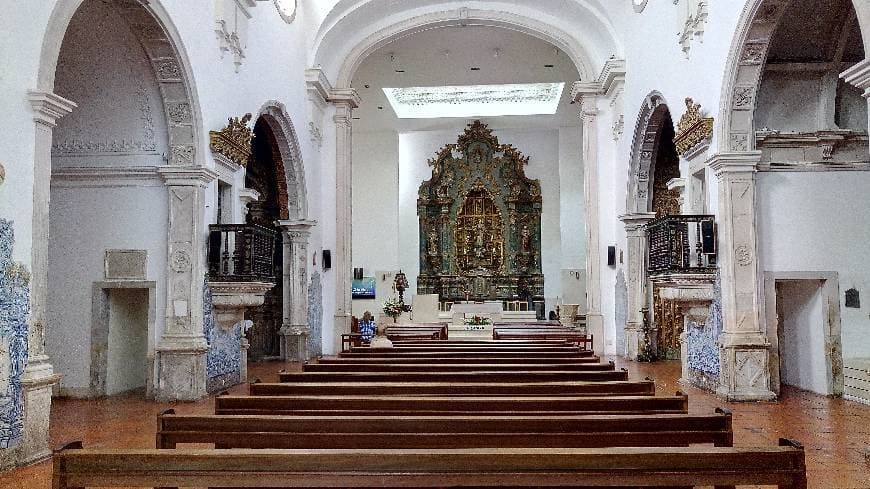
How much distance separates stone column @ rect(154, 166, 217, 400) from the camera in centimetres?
879

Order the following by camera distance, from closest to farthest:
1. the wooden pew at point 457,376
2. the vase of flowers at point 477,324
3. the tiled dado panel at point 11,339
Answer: the tiled dado panel at point 11,339 → the wooden pew at point 457,376 → the vase of flowers at point 477,324

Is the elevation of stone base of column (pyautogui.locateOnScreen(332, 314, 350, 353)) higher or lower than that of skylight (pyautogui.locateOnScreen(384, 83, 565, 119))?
lower

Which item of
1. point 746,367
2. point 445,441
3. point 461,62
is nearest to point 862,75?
point 445,441

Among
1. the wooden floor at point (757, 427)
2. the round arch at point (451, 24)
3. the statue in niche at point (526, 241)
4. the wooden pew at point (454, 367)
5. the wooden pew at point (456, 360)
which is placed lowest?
the wooden floor at point (757, 427)

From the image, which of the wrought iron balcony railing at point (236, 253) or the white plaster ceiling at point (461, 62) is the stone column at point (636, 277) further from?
the wrought iron balcony railing at point (236, 253)

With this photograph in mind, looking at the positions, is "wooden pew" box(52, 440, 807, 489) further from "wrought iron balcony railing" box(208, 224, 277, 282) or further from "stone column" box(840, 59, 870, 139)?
"wrought iron balcony railing" box(208, 224, 277, 282)

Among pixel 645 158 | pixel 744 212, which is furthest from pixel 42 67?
pixel 645 158

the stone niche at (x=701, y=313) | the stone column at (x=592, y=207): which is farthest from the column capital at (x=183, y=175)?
the stone column at (x=592, y=207)

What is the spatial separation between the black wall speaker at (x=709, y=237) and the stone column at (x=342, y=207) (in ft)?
26.9

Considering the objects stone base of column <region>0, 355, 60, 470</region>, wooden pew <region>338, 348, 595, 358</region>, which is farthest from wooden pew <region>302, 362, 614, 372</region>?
stone base of column <region>0, 355, 60, 470</region>

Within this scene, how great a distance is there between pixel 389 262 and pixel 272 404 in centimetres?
1998

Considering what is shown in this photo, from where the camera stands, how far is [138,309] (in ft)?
33.2

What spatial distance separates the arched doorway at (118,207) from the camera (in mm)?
8719

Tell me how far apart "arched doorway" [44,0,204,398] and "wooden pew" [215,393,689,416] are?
477cm
